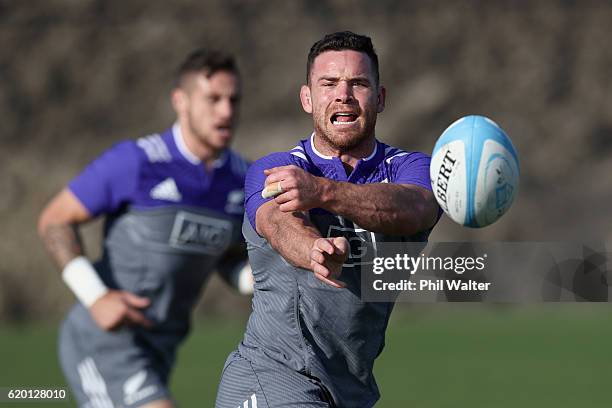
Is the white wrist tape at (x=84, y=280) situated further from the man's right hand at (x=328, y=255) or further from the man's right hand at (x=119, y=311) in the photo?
the man's right hand at (x=328, y=255)

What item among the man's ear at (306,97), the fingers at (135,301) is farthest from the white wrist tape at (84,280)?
the man's ear at (306,97)

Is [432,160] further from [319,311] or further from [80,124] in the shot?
[80,124]

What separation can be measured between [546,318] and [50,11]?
9216 mm

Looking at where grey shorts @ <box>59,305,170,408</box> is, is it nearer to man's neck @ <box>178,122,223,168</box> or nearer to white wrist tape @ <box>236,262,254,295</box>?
white wrist tape @ <box>236,262,254,295</box>

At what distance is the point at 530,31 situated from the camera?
18.7 m

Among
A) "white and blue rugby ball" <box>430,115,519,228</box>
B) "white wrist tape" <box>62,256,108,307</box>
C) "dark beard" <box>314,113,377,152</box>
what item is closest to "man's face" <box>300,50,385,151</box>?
"dark beard" <box>314,113,377,152</box>

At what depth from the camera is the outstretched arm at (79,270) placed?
6777mm

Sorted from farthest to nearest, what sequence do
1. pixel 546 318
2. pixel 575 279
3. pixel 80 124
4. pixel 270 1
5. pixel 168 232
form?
pixel 270 1 < pixel 80 124 < pixel 546 318 < pixel 575 279 < pixel 168 232

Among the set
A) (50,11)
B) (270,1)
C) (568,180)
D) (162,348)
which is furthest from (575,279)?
(50,11)

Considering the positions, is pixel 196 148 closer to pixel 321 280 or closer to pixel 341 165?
pixel 341 165

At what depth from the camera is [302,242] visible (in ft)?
14.5

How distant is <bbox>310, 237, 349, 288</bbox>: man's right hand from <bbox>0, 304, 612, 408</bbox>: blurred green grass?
633 cm

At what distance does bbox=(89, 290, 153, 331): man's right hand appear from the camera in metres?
6.76

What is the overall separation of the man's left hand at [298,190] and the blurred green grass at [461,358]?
6.24m
